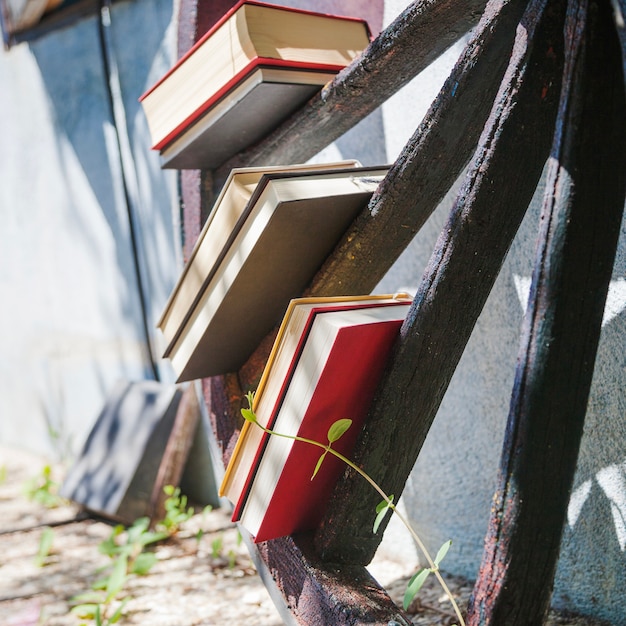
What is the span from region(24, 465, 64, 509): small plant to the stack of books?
1531 millimetres

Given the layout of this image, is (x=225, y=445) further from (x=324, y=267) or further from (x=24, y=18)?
(x=24, y=18)

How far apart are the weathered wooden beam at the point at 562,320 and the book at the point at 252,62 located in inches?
22.1

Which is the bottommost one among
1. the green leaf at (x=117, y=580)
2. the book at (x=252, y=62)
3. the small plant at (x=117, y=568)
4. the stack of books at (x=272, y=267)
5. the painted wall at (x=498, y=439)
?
the small plant at (x=117, y=568)

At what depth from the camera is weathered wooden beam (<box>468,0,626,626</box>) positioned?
2.26 ft

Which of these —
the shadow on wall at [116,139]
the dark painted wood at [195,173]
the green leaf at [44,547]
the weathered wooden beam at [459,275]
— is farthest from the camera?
the shadow on wall at [116,139]

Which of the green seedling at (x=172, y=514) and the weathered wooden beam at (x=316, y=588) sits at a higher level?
the weathered wooden beam at (x=316, y=588)

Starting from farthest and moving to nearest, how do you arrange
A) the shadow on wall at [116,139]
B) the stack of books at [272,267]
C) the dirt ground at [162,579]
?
1. the shadow on wall at [116,139]
2. the dirt ground at [162,579]
3. the stack of books at [272,267]

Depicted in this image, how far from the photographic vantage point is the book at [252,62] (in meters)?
1.13

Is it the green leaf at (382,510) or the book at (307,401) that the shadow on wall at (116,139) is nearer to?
the book at (307,401)

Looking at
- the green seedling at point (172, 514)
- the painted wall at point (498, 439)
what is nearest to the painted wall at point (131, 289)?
the painted wall at point (498, 439)

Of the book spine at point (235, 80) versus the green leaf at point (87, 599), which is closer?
the book spine at point (235, 80)

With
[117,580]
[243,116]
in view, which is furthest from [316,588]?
[117,580]

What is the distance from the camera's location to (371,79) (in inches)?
42.3

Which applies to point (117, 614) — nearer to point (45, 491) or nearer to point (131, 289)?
point (45, 491)
